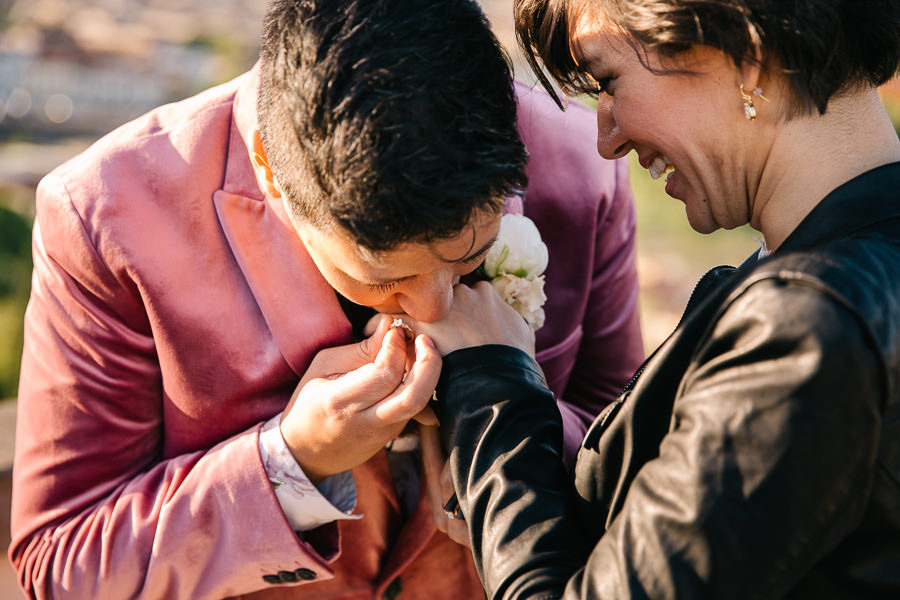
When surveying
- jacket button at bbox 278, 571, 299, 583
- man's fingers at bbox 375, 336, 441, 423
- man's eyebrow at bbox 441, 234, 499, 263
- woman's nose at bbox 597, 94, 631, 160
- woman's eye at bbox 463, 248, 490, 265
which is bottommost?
jacket button at bbox 278, 571, 299, 583

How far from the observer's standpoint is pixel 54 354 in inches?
75.8

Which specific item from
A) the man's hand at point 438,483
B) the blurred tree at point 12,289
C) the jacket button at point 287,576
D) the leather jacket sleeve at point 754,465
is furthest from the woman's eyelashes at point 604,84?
the blurred tree at point 12,289

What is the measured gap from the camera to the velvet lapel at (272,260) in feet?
6.40

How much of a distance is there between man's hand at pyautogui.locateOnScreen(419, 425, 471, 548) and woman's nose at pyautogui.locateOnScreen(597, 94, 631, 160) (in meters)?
0.78

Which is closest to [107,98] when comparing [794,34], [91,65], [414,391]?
[91,65]

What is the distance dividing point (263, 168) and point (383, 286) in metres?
0.40

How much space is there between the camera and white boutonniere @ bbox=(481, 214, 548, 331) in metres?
2.03

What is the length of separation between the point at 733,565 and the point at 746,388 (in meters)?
0.26

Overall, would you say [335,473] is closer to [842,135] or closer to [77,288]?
[77,288]

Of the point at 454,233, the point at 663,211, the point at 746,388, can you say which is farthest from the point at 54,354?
the point at 663,211

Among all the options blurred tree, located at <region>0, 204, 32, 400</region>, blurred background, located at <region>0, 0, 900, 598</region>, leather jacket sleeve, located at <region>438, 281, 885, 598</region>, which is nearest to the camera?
leather jacket sleeve, located at <region>438, 281, 885, 598</region>

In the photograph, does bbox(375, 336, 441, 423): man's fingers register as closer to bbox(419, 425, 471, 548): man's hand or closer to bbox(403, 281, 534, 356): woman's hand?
bbox(403, 281, 534, 356): woman's hand

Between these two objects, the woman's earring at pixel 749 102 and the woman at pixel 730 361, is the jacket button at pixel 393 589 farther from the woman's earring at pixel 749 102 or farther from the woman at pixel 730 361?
the woman's earring at pixel 749 102

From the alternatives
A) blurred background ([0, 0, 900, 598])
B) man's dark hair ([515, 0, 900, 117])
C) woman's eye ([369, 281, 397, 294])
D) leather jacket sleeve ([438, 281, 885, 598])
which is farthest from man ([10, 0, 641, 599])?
blurred background ([0, 0, 900, 598])
